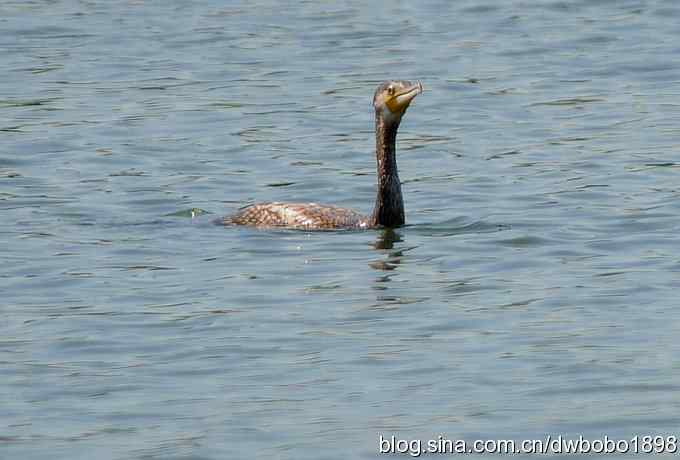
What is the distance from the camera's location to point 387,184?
15320 mm

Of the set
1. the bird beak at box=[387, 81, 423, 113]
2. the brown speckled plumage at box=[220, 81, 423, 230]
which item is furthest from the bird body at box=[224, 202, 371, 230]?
the bird beak at box=[387, 81, 423, 113]

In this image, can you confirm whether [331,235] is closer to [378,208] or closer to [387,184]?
[378,208]

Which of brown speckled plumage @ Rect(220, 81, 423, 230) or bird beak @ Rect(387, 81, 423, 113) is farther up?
bird beak @ Rect(387, 81, 423, 113)

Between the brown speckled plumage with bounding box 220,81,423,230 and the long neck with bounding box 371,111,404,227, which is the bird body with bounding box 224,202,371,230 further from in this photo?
the long neck with bounding box 371,111,404,227

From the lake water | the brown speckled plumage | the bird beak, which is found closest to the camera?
the lake water

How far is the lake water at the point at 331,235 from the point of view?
9852 mm

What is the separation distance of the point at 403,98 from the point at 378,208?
36.6 inches

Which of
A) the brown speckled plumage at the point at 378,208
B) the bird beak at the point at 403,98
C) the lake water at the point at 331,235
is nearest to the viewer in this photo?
the lake water at the point at 331,235

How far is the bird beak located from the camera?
1470 centimetres

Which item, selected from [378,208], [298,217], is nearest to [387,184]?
[378,208]

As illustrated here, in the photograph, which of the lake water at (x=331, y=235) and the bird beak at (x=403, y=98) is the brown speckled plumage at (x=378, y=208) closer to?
the bird beak at (x=403, y=98)

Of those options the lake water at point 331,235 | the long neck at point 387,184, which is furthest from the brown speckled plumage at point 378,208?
the lake water at point 331,235

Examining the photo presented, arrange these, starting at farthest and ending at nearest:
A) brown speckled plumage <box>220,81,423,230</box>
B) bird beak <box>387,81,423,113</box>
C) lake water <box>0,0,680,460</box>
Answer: brown speckled plumage <box>220,81,423,230</box>, bird beak <box>387,81,423,113</box>, lake water <box>0,0,680,460</box>

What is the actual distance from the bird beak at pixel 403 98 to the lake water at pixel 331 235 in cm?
96
